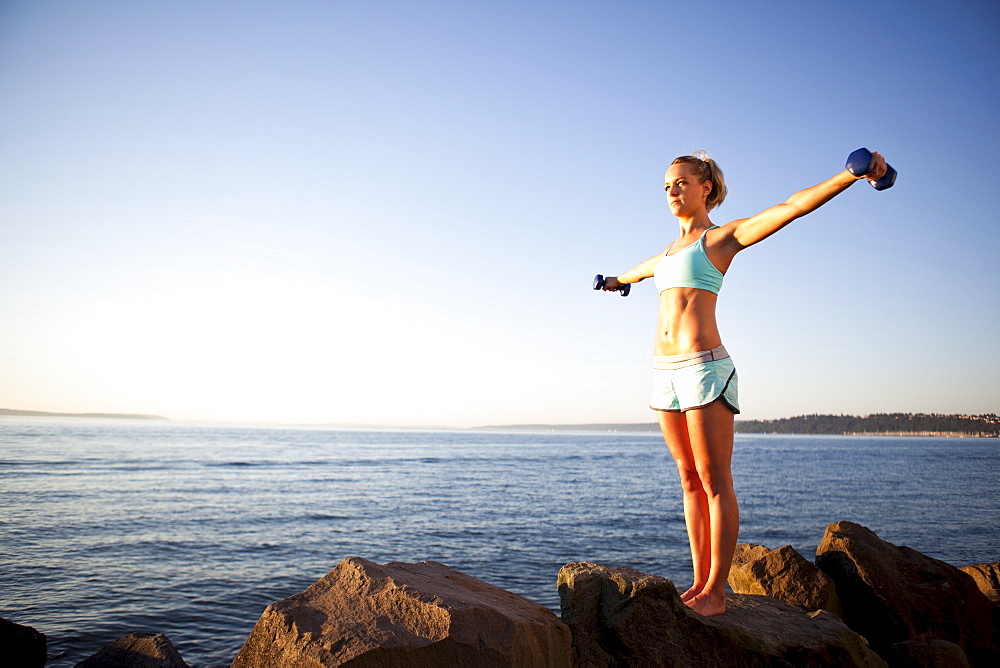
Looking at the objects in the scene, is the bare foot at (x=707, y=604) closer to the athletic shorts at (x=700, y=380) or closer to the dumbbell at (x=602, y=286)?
the athletic shorts at (x=700, y=380)

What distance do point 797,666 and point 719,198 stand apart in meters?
2.82

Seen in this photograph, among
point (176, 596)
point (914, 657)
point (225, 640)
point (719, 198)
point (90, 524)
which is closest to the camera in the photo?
point (719, 198)

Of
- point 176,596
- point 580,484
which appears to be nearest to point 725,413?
point 176,596

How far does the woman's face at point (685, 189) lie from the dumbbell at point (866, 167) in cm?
112

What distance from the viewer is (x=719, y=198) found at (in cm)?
391

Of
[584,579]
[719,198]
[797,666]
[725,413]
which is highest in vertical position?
[719,198]

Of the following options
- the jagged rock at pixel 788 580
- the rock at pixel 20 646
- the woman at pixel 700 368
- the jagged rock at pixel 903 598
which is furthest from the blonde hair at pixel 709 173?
the rock at pixel 20 646

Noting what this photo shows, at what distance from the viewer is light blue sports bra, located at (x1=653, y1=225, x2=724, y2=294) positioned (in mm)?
3535

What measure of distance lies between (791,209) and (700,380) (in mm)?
1015

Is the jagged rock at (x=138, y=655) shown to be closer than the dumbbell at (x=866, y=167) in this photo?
No

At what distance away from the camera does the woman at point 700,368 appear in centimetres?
339

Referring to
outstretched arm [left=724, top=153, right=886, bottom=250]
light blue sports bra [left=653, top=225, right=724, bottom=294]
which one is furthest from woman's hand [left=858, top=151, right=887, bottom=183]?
light blue sports bra [left=653, top=225, right=724, bottom=294]

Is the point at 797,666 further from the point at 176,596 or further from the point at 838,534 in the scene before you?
the point at 176,596

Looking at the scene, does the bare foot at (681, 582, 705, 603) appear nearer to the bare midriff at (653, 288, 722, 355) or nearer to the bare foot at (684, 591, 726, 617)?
the bare foot at (684, 591, 726, 617)
